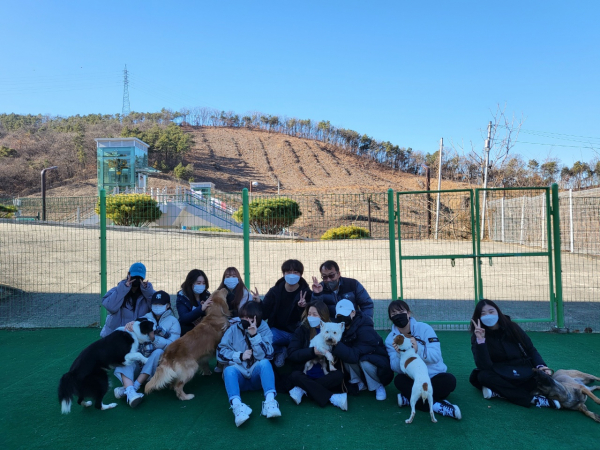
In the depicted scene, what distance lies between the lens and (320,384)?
3.93 meters

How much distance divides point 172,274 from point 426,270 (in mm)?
6420

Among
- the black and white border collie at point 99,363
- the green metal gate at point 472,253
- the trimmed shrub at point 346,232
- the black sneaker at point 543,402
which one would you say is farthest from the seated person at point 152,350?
the trimmed shrub at point 346,232

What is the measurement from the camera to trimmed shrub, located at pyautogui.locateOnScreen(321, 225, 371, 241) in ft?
27.5

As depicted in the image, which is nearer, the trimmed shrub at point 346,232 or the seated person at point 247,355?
the seated person at point 247,355

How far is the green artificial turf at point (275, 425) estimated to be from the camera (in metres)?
3.23

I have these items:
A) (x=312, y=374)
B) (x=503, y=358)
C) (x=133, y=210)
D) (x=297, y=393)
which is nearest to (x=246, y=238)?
(x=133, y=210)

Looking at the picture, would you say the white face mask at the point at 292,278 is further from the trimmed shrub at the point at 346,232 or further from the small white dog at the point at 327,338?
the trimmed shrub at the point at 346,232

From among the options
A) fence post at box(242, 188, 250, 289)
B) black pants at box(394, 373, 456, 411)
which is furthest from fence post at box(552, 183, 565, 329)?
fence post at box(242, 188, 250, 289)

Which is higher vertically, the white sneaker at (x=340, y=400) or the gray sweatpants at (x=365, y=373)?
A: the gray sweatpants at (x=365, y=373)

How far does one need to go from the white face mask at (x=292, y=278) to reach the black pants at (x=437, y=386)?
5.28 feet

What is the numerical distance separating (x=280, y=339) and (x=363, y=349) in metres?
1.16

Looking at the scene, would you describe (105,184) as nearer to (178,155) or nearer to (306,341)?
(306,341)

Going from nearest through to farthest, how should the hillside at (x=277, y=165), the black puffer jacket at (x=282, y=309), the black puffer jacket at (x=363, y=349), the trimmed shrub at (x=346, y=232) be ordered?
1. the black puffer jacket at (x=363, y=349)
2. the black puffer jacket at (x=282, y=309)
3. the trimmed shrub at (x=346, y=232)
4. the hillside at (x=277, y=165)

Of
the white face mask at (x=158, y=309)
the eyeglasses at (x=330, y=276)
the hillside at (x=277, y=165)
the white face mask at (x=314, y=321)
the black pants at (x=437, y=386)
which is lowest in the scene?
the black pants at (x=437, y=386)
